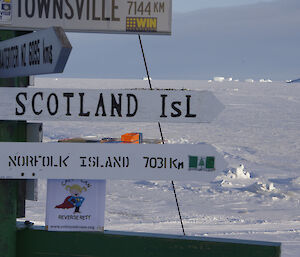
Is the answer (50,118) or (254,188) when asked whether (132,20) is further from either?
(254,188)

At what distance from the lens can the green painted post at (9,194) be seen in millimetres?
4746

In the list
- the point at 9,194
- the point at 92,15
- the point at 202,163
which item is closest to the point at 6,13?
the point at 92,15

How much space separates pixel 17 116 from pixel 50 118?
268 mm

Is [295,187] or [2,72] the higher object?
[2,72]

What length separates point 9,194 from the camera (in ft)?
15.9

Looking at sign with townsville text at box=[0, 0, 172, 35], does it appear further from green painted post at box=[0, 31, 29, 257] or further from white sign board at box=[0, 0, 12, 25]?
green painted post at box=[0, 31, 29, 257]

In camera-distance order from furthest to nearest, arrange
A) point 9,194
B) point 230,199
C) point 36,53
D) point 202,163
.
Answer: point 230,199 → point 9,194 → point 202,163 → point 36,53

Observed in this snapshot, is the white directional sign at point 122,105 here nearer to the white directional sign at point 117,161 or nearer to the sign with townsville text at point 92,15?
the white directional sign at point 117,161

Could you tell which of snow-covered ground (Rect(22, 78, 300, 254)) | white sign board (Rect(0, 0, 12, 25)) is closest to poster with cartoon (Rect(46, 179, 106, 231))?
white sign board (Rect(0, 0, 12, 25))

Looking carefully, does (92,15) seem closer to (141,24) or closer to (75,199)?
(141,24)

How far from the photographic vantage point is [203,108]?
4070 millimetres

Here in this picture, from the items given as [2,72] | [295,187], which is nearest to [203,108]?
[2,72]

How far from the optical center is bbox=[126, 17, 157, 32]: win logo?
15.3 ft

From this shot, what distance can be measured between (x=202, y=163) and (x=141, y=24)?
4.57 feet
